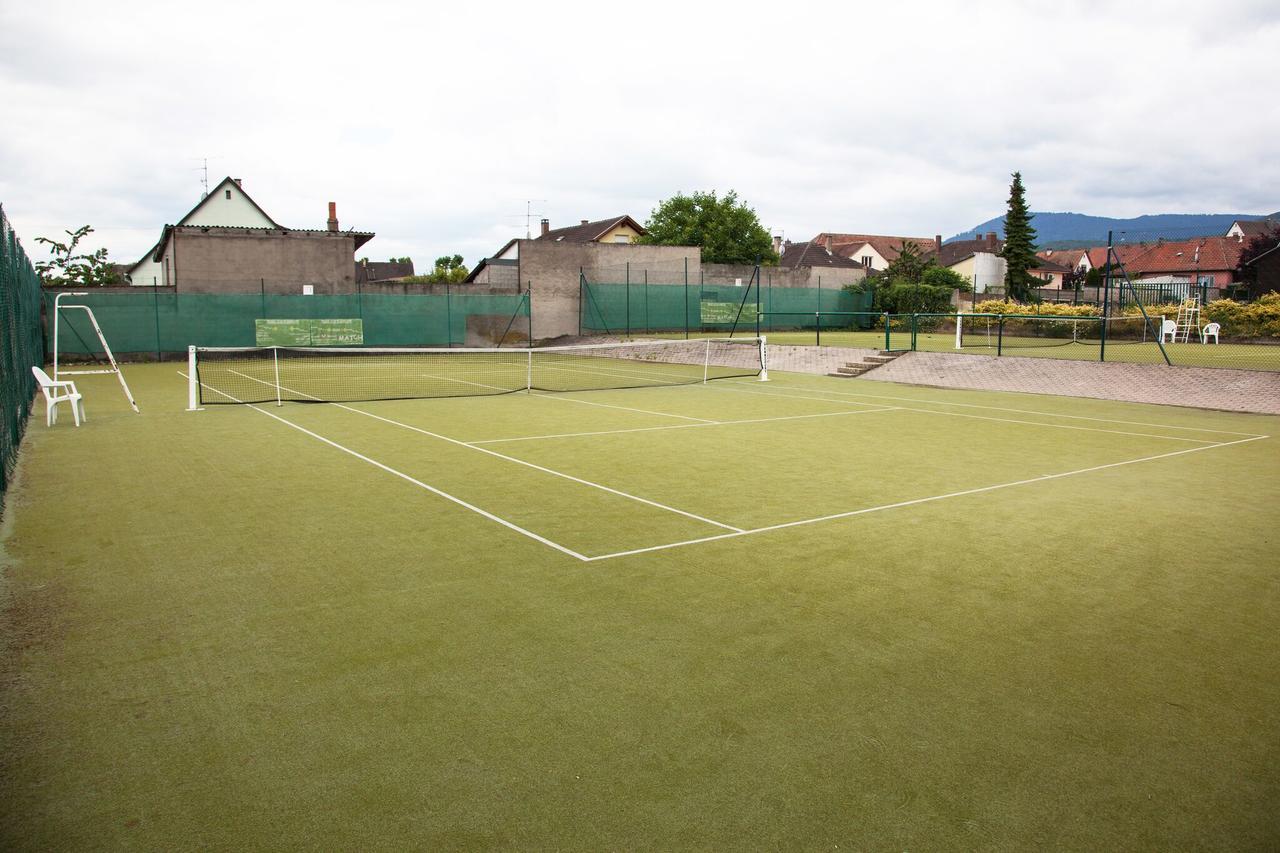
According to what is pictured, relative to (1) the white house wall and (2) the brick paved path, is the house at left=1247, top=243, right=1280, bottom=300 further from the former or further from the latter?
(1) the white house wall

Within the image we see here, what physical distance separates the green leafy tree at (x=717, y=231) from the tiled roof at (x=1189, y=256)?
34.1 m

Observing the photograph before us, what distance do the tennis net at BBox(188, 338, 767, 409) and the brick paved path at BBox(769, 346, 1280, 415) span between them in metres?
3.94

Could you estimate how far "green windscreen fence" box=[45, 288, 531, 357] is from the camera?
93.4 ft

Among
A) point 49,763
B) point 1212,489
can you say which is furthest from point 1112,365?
point 49,763

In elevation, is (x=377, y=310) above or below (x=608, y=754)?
above

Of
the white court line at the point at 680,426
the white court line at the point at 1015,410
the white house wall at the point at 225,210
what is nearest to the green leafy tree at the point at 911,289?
the white court line at the point at 1015,410

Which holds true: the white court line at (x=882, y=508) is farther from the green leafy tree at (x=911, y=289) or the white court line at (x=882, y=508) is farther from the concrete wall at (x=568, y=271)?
the green leafy tree at (x=911, y=289)

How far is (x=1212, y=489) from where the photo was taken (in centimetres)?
893

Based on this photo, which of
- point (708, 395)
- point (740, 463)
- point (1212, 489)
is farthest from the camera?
point (708, 395)

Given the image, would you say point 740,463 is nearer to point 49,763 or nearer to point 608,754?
point 608,754

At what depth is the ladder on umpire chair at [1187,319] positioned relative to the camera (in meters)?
29.3

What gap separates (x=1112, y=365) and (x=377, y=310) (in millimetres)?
25499

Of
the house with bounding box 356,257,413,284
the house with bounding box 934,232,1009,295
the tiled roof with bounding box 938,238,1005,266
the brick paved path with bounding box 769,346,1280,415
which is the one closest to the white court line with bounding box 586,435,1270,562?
the brick paved path with bounding box 769,346,1280,415

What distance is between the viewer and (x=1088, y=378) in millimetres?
18766
